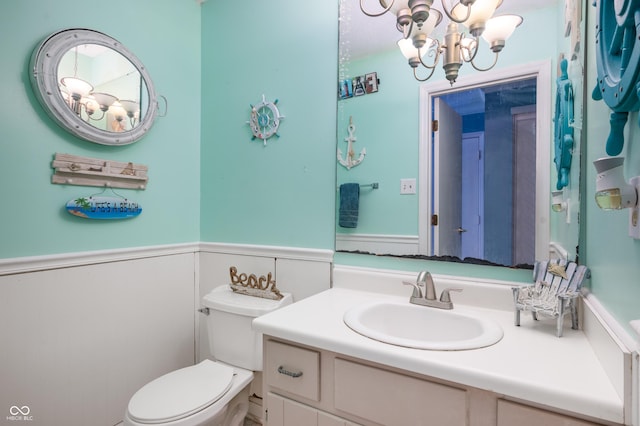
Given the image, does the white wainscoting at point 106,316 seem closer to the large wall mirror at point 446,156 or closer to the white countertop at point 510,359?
the large wall mirror at point 446,156

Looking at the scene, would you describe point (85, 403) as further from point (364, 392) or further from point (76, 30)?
point (76, 30)

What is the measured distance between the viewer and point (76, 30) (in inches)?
56.4

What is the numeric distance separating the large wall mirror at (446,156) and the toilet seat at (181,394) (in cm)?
82

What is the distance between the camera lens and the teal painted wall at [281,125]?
1.63m

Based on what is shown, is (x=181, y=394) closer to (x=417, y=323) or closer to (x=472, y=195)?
(x=417, y=323)

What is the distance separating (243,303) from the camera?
157 cm

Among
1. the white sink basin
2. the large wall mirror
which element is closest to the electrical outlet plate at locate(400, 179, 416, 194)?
the large wall mirror

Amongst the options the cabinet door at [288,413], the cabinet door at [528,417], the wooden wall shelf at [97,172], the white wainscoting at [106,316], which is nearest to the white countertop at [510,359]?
the cabinet door at [528,417]

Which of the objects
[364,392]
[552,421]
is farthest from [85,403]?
[552,421]

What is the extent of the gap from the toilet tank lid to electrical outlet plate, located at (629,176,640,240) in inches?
50.5

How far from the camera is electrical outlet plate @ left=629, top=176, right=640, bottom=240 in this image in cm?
55

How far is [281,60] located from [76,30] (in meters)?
0.93

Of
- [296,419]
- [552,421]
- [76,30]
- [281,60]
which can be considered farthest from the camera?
[281,60]

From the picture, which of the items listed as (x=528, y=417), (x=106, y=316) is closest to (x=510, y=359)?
(x=528, y=417)
